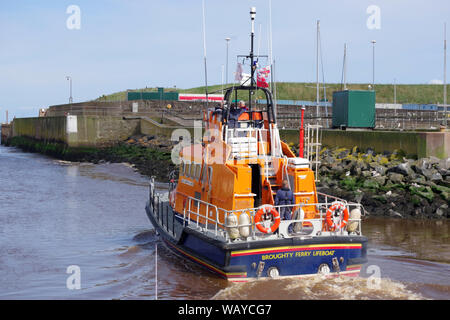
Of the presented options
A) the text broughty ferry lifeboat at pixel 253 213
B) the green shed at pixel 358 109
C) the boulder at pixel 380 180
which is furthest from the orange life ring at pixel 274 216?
the green shed at pixel 358 109

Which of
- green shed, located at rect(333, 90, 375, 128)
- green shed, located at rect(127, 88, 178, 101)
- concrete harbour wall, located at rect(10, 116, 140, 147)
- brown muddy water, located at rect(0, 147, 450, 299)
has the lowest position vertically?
brown muddy water, located at rect(0, 147, 450, 299)

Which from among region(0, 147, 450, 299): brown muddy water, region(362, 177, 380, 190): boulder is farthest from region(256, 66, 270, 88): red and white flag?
region(362, 177, 380, 190): boulder

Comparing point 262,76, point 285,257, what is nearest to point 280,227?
point 285,257

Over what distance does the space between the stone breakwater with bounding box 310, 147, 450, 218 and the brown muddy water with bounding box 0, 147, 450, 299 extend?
2.53ft

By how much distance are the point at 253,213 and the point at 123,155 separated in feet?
97.2

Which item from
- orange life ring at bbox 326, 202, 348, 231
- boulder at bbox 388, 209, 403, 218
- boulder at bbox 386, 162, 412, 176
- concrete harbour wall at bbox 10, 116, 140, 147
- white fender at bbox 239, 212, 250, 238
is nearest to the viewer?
white fender at bbox 239, 212, 250, 238

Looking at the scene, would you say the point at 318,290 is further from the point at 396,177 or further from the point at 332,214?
the point at 396,177

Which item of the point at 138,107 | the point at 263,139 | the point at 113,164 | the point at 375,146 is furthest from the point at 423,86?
the point at 263,139

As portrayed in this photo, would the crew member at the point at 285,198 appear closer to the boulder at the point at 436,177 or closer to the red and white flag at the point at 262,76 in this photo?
the red and white flag at the point at 262,76

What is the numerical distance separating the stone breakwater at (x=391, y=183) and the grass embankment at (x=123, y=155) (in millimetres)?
9627

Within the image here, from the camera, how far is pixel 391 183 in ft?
68.4

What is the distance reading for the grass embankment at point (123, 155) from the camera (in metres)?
33.8

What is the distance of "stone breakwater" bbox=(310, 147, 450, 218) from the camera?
19.3m
